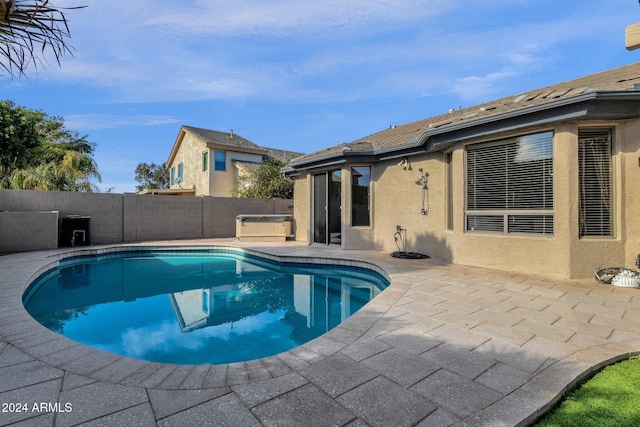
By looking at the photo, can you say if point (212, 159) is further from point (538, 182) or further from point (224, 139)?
point (538, 182)

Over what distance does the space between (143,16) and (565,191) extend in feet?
27.5

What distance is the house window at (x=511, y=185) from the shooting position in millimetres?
5746

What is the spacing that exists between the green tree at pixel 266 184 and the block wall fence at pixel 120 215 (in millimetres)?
1348

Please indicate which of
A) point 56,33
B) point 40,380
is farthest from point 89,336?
point 56,33

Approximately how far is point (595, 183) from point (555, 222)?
3.22ft

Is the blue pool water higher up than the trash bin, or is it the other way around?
the trash bin

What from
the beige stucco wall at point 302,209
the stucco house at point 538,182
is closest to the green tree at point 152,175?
the beige stucco wall at point 302,209

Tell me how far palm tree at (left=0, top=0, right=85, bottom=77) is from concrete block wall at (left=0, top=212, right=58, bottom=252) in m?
10.5

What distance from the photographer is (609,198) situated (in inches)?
216

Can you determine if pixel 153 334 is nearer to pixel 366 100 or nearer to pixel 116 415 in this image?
pixel 116 415

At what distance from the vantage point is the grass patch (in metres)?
1.80

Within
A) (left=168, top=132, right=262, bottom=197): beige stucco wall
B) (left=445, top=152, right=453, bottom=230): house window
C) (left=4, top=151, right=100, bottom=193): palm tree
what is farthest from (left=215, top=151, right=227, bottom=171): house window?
(left=445, top=152, right=453, bottom=230): house window

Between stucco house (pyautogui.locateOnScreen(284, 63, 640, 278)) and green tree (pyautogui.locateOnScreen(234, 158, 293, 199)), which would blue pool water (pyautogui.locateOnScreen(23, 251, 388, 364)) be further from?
green tree (pyautogui.locateOnScreen(234, 158, 293, 199))

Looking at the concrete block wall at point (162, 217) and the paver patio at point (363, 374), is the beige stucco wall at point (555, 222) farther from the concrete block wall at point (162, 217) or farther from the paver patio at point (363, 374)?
the concrete block wall at point (162, 217)
